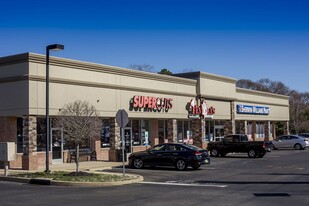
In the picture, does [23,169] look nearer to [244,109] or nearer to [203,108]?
[203,108]

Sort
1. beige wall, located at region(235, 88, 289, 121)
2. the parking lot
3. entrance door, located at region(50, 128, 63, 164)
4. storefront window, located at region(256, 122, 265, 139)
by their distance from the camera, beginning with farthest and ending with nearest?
storefront window, located at region(256, 122, 265, 139) → beige wall, located at region(235, 88, 289, 121) → entrance door, located at region(50, 128, 63, 164) → the parking lot

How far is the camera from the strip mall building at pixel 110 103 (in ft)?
74.4

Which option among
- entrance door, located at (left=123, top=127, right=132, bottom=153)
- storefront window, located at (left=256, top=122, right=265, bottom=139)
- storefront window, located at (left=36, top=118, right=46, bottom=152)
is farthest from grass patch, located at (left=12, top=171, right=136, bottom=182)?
storefront window, located at (left=256, top=122, right=265, bottom=139)

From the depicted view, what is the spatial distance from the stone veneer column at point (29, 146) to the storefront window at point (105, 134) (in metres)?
7.02

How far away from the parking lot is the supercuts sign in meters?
10.4

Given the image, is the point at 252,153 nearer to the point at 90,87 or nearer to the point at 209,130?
the point at 209,130

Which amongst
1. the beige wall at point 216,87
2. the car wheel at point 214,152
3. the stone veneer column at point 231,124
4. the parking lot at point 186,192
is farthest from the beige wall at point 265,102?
the parking lot at point 186,192

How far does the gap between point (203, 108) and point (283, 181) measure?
787 inches

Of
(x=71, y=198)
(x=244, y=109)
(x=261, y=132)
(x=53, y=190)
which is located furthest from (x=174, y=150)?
(x=261, y=132)

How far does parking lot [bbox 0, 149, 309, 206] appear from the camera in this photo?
12.1 metres

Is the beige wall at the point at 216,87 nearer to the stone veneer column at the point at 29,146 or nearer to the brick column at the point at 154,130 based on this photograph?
the brick column at the point at 154,130

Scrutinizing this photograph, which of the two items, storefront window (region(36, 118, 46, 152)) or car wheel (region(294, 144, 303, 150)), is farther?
car wheel (region(294, 144, 303, 150))

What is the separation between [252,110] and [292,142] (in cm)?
642

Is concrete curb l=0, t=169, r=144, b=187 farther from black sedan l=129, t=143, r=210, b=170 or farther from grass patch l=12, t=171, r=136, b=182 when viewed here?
black sedan l=129, t=143, r=210, b=170
